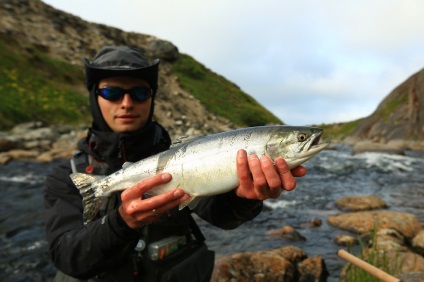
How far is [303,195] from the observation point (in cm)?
1580

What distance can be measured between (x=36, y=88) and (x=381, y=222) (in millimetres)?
33928

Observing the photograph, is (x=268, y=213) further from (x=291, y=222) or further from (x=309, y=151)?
(x=309, y=151)

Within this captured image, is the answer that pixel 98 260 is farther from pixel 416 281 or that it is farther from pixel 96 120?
pixel 416 281

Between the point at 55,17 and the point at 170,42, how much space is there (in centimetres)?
2267

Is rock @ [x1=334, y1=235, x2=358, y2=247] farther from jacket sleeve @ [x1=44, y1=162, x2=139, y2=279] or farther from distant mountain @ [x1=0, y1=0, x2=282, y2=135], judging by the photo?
distant mountain @ [x1=0, y1=0, x2=282, y2=135]

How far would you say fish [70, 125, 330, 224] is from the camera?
3.01m

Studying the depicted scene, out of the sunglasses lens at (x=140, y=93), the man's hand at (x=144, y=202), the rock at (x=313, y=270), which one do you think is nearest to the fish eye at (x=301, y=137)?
the man's hand at (x=144, y=202)

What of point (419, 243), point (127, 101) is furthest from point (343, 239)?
point (127, 101)

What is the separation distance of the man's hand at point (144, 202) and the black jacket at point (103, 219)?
0.14 meters

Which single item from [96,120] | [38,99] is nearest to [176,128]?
[38,99]

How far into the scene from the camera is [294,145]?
300 cm

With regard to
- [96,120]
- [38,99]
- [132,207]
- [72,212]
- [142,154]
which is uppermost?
[38,99]

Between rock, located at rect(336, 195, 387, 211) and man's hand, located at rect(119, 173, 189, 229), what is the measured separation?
1148cm

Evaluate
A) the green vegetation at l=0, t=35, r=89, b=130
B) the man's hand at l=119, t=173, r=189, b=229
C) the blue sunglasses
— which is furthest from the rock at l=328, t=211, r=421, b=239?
the green vegetation at l=0, t=35, r=89, b=130
